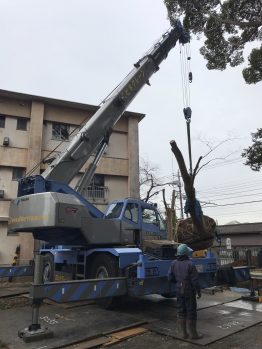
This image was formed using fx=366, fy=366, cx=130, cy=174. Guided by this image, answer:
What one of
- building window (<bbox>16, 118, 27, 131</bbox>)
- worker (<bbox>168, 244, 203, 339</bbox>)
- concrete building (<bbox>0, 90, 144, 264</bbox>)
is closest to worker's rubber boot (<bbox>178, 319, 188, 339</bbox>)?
worker (<bbox>168, 244, 203, 339</bbox>)

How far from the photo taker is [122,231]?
10.1m

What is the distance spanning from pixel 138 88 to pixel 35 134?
31.0ft

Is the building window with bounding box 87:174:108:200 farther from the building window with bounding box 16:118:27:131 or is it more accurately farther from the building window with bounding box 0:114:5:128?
the building window with bounding box 0:114:5:128

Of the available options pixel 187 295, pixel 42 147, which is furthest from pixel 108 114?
pixel 42 147

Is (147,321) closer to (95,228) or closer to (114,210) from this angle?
(95,228)

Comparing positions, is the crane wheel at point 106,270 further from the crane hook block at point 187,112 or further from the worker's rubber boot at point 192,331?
the crane hook block at point 187,112

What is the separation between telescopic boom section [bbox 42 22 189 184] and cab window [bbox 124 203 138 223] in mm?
1966

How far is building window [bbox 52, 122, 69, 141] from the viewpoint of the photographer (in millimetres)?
22094

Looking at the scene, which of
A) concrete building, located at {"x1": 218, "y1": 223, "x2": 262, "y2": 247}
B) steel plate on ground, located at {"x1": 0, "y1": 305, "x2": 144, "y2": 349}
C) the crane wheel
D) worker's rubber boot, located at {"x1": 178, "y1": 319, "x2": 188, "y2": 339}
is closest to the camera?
steel plate on ground, located at {"x1": 0, "y1": 305, "x2": 144, "y2": 349}

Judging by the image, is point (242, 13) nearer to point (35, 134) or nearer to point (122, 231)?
point (122, 231)

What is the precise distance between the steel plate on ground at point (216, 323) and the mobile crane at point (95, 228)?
31.1 inches

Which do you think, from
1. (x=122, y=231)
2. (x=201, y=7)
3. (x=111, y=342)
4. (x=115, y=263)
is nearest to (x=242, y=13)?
(x=201, y=7)

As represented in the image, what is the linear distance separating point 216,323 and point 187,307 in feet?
4.57

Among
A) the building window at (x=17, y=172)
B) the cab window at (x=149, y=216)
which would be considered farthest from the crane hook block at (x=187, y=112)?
the building window at (x=17, y=172)
